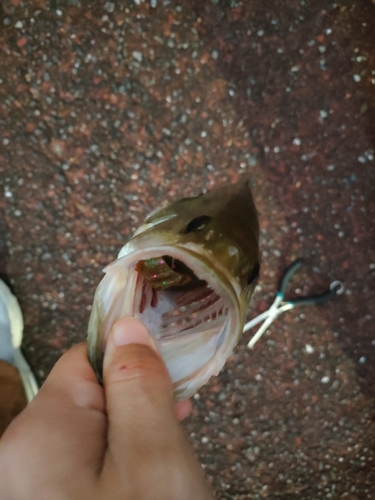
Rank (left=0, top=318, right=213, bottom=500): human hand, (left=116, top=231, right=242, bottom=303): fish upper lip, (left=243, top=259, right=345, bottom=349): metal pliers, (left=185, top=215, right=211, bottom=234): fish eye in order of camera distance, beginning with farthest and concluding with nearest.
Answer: (left=243, top=259, right=345, bottom=349): metal pliers < (left=185, top=215, right=211, bottom=234): fish eye < (left=116, top=231, right=242, bottom=303): fish upper lip < (left=0, top=318, right=213, bottom=500): human hand

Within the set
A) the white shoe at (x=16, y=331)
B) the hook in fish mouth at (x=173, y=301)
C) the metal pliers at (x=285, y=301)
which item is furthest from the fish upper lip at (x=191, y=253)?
the white shoe at (x=16, y=331)

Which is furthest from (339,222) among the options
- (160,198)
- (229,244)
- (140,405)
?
(140,405)

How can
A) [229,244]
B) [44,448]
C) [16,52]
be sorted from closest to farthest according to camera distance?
1. [44,448]
2. [229,244]
3. [16,52]

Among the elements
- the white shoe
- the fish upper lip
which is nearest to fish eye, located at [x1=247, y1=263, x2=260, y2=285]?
the fish upper lip

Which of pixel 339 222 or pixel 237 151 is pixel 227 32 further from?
pixel 339 222

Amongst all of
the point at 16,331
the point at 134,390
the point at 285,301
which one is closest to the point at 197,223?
the point at 134,390

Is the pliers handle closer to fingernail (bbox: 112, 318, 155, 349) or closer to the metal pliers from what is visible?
the metal pliers

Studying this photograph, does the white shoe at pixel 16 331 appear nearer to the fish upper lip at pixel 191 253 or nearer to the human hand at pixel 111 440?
the human hand at pixel 111 440
